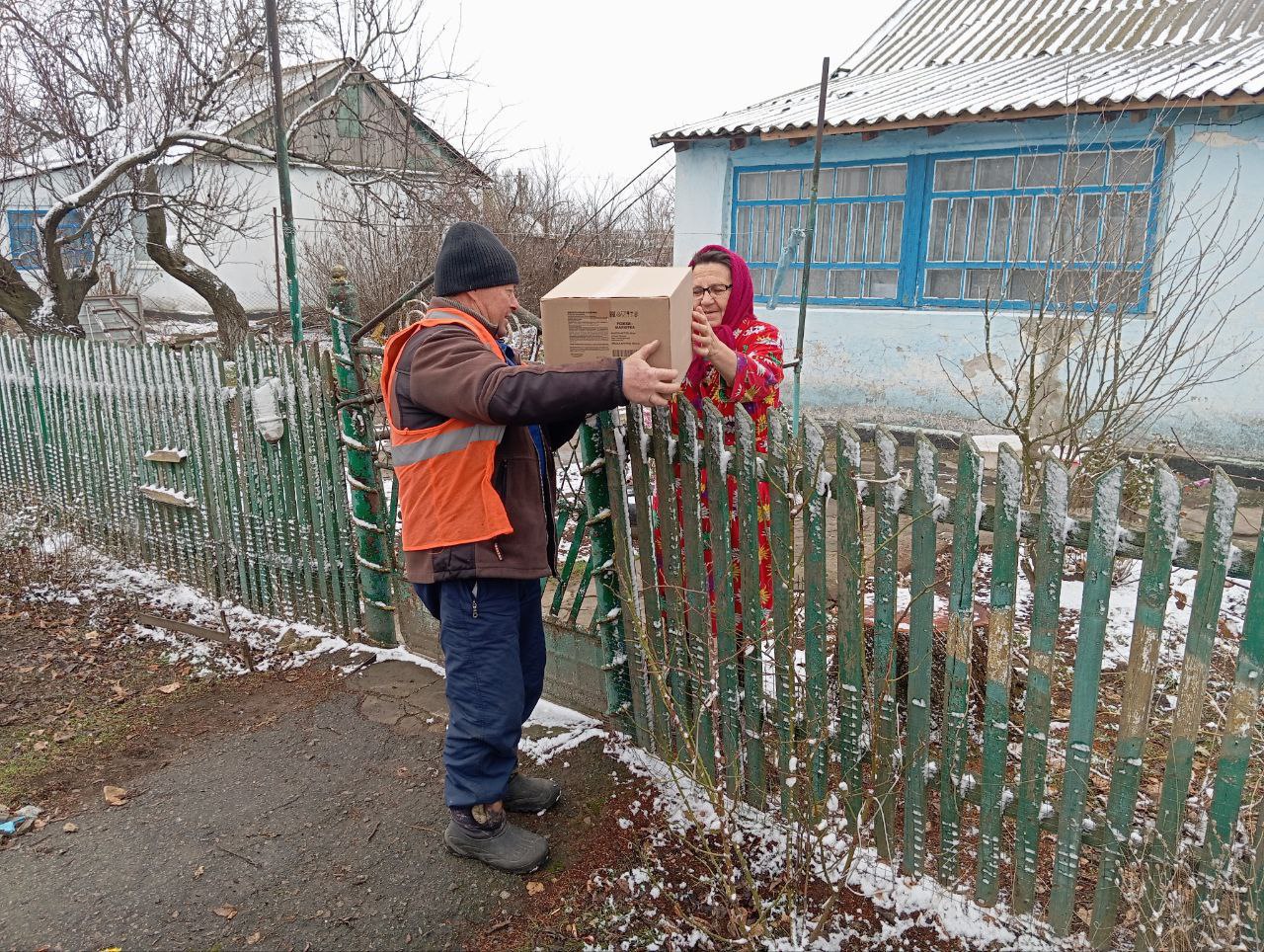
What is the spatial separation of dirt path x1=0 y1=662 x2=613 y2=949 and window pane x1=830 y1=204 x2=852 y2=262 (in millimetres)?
7605

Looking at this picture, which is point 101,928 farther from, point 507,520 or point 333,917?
point 507,520

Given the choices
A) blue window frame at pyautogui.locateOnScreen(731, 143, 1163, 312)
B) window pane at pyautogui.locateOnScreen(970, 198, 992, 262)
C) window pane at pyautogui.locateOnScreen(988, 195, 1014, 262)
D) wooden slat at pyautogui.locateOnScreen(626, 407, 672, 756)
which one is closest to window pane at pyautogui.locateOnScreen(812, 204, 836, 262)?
blue window frame at pyautogui.locateOnScreen(731, 143, 1163, 312)

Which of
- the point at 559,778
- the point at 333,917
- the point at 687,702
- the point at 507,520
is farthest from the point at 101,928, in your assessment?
the point at 687,702

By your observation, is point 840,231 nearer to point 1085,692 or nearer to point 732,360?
point 732,360

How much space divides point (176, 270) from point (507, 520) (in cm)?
1113

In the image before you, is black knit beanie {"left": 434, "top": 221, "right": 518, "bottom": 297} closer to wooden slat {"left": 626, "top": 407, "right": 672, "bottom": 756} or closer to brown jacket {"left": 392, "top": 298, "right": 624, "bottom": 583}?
brown jacket {"left": 392, "top": 298, "right": 624, "bottom": 583}

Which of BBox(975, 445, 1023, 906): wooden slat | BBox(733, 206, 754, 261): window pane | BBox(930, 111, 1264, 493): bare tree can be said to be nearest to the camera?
BBox(975, 445, 1023, 906): wooden slat

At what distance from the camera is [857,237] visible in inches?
368

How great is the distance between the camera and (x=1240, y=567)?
1.76 m

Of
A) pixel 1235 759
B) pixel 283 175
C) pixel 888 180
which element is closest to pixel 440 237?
pixel 283 175

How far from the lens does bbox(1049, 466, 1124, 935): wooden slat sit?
6.11 ft

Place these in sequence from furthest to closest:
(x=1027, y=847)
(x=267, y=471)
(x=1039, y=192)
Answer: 1. (x=1039, y=192)
2. (x=267, y=471)
3. (x=1027, y=847)

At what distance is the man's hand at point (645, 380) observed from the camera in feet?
7.06

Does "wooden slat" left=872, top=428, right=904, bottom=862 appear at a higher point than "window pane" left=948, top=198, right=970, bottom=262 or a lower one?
lower
